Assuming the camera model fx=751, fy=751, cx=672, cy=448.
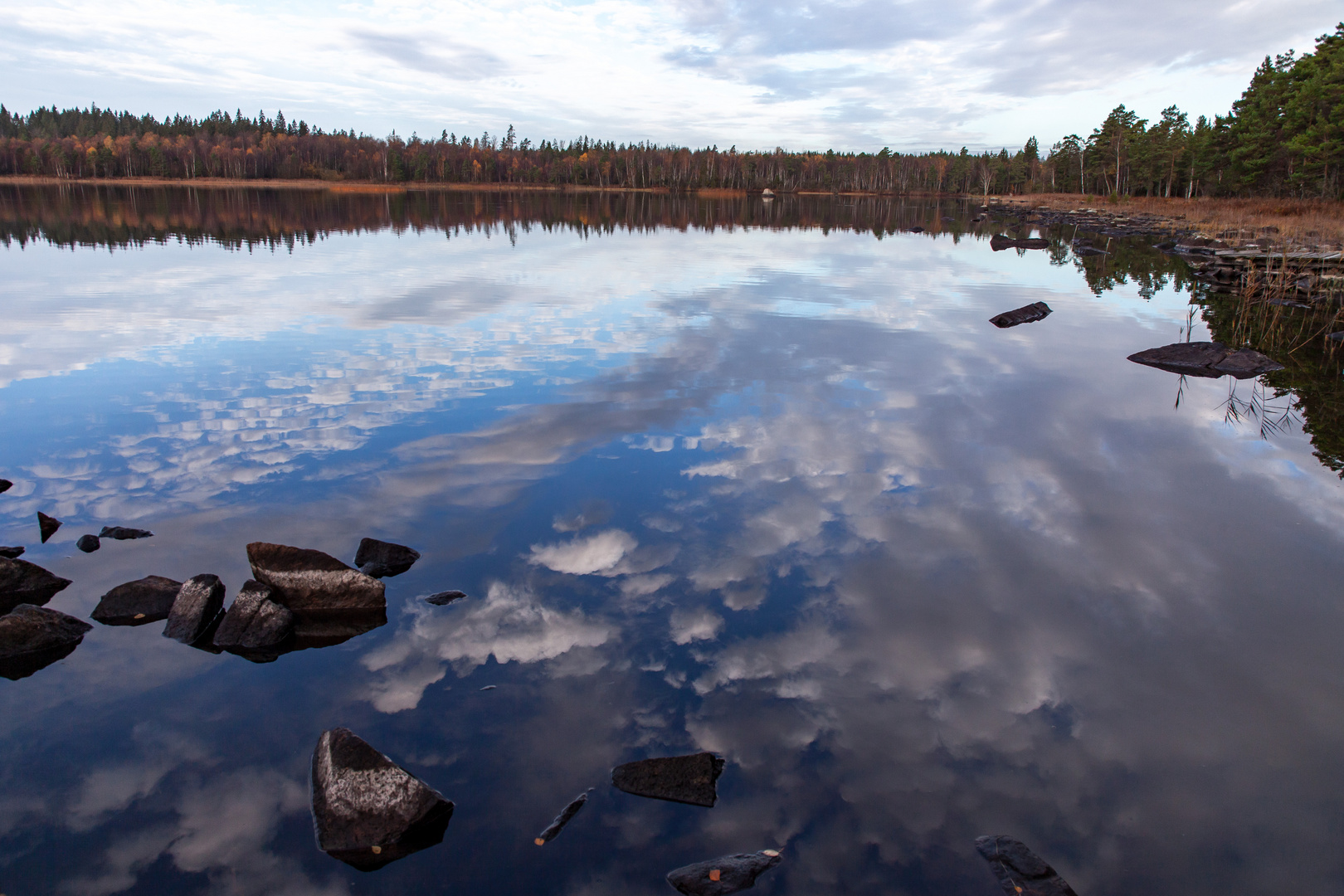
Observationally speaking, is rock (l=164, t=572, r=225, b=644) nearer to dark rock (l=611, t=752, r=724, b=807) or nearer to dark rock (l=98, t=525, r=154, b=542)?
dark rock (l=98, t=525, r=154, b=542)

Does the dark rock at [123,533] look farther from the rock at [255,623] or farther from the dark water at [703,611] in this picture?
the rock at [255,623]

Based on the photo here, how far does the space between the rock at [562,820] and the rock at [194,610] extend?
4075 mm

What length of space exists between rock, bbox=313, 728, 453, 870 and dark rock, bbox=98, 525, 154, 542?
16.3ft

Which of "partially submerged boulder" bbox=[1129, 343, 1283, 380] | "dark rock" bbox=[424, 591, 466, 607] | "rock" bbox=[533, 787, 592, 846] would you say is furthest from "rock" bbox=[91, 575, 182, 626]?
"partially submerged boulder" bbox=[1129, 343, 1283, 380]

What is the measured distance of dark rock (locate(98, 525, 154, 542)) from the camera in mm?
8297

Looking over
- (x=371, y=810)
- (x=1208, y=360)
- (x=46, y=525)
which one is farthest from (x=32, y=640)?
(x=1208, y=360)

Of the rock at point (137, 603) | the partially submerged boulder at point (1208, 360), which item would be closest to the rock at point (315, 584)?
the rock at point (137, 603)

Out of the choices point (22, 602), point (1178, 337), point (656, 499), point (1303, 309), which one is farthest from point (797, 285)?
point (22, 602)

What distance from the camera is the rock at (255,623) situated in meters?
6.65

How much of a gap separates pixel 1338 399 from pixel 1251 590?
31.9ft

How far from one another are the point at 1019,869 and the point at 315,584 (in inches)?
239

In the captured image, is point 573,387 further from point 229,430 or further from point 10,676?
point 10,676

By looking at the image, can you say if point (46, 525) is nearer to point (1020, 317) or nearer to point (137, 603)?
point (137, 603)

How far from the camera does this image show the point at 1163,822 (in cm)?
478
